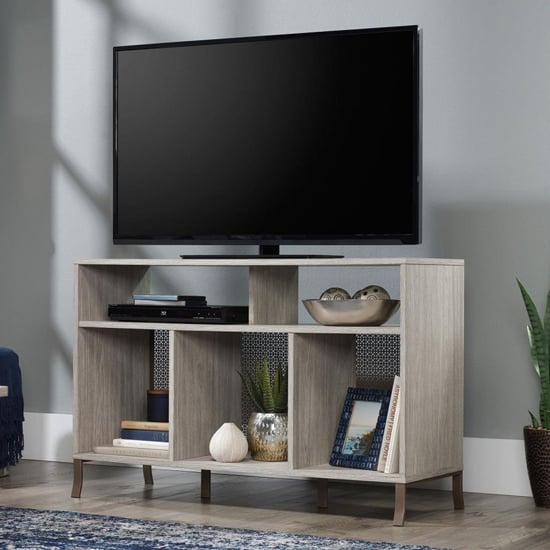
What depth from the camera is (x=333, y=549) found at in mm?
2938

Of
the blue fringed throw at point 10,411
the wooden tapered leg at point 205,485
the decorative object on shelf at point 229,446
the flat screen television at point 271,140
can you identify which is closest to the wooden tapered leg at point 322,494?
the decorative object on shelf at point 229,446

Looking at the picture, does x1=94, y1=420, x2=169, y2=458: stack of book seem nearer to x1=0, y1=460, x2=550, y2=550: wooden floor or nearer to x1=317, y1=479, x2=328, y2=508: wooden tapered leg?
x1=0, y1=460, x2=550, y2=550: wooden floor

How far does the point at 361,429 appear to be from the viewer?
3.51m

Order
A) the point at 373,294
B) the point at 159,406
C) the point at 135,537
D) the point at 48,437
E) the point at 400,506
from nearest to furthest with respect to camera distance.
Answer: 1. the point at 135,537
2. the point at 400,506
3. the point at 373,294
4. the point at 159,406
5. the point at 48,437

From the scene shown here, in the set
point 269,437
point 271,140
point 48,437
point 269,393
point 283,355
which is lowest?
point 48,437

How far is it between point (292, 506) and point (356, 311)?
0.68 m

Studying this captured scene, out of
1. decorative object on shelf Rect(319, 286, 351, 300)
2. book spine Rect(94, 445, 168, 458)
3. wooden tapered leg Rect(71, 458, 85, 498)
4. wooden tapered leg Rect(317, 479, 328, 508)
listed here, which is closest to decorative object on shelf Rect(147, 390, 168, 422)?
→ book spine Rect(94, 445, 168, 458)

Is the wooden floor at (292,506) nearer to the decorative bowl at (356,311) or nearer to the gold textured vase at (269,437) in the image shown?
the gold textured vase at (269,437)

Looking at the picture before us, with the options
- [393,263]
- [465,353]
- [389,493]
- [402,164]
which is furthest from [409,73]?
[389,493]

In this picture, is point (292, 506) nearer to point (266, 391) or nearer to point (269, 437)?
point (269, 437)

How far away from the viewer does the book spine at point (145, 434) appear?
12.2 ft

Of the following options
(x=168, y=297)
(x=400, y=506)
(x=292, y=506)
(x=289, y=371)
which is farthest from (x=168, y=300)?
(x=400, y=506)

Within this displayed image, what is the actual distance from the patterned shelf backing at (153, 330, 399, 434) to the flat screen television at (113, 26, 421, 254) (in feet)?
1.58

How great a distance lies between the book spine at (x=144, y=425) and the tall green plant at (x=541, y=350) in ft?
3.78
